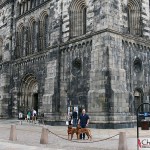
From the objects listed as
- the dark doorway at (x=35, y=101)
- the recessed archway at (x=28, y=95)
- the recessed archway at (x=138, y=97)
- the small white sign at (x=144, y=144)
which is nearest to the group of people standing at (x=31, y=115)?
the dark doorway at (x=35, y=101)

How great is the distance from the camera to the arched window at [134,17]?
91.1 feet

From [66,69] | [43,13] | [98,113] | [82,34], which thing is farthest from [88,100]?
[43,13]

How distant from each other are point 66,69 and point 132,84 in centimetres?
631

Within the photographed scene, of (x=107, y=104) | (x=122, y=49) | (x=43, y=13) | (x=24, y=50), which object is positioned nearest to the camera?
(x=107, y=104)

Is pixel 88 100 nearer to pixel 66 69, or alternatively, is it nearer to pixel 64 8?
pixel 66 69

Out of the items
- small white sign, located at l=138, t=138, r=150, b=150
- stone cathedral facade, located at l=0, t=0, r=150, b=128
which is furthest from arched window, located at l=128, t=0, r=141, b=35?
small white sign, located at l=138, t=138, r=150, b=150

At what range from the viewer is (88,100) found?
24000mm

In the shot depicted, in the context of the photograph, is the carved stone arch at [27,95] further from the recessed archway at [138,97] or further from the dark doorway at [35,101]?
the recessed archway at [138,97]

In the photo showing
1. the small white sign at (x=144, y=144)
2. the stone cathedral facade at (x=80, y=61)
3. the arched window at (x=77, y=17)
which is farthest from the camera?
the arched window at (x=77, y=17)

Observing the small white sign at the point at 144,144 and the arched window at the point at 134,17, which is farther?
the arched window at the point at 134,17

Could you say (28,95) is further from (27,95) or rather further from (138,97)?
(138,97)

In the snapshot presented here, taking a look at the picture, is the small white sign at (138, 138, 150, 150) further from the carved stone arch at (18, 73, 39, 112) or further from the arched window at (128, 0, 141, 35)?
the carved stone arch at (18, 73, 39, 112)

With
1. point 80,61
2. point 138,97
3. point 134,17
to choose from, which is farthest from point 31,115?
point 134,17

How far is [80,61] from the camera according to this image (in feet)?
86.7
